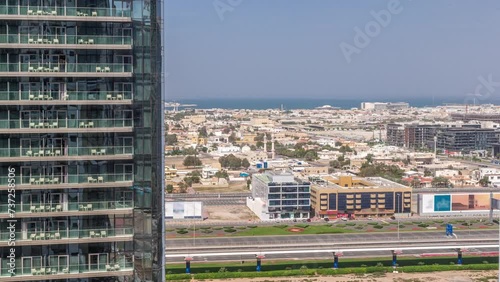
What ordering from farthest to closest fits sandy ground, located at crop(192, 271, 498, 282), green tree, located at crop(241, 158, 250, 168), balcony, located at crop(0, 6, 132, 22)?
green tree, located at crop(241, 158, 250, 168) → sandy ground, located at crop(192, 271, 498, 282) → balcony, located at crop(0, 6, 132, 22)

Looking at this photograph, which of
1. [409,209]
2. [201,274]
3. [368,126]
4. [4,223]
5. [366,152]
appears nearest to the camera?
[4,223]

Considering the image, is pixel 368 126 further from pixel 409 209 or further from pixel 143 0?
pixel 143 0

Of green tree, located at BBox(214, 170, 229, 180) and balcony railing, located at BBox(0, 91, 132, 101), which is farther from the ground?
balcony railing, located at BBox(0, 91, 132, 101)

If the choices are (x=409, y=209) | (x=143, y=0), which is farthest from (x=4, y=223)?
(x=409, y=209)

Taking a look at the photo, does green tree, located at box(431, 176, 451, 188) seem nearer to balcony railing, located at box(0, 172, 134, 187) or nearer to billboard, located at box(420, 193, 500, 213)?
billboard, located at box(420, 193, 500, 213)

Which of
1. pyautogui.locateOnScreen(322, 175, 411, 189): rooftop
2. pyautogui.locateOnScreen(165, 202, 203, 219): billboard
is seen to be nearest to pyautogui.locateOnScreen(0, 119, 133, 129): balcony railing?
pyautogui.locateOnScreen(165, 202, 203, 219): billboard
